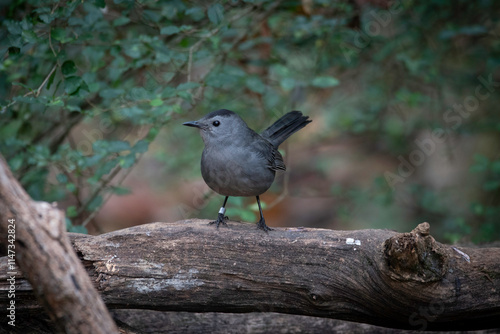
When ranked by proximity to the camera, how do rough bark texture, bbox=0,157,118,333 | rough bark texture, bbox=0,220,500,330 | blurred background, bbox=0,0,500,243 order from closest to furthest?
rough bark texture, bbox=0,157,118,333, rough bark texture, bbox=0,220,500,330, blurred background, bbox=0,0,500,243

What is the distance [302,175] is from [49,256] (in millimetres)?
6994

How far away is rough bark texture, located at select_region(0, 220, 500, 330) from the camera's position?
3096mm

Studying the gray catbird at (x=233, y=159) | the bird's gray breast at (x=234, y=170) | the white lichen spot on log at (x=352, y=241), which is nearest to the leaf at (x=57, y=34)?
the gray catbird at (x=233, y=159)

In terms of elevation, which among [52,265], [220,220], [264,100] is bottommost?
[52,265]

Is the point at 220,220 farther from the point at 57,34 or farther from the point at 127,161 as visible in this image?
the point at 57,34

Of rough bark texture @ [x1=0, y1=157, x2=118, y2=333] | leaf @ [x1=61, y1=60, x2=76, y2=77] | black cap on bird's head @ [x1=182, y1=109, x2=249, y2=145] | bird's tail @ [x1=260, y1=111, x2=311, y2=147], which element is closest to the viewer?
rough bark texture @ [x1=0, y1=157, x2=118, y2=333]

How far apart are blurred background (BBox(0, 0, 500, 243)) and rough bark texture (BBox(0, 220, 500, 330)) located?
980mm

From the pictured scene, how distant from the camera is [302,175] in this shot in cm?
884

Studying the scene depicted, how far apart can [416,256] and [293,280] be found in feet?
2.48

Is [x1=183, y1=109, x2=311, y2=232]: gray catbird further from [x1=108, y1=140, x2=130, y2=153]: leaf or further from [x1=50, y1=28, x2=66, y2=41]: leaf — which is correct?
[x1=50, y1=28, x2=66, y2=41]: leaf

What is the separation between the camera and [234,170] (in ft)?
12.9

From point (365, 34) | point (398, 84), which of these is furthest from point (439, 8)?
point (398, 84)

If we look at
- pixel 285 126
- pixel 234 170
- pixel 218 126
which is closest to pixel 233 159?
pixel 234 170

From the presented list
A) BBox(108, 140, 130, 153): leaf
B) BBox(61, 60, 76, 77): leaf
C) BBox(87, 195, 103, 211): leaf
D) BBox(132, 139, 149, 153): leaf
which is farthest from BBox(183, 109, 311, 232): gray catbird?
BBox(87, 195, 103, 211): leaf
